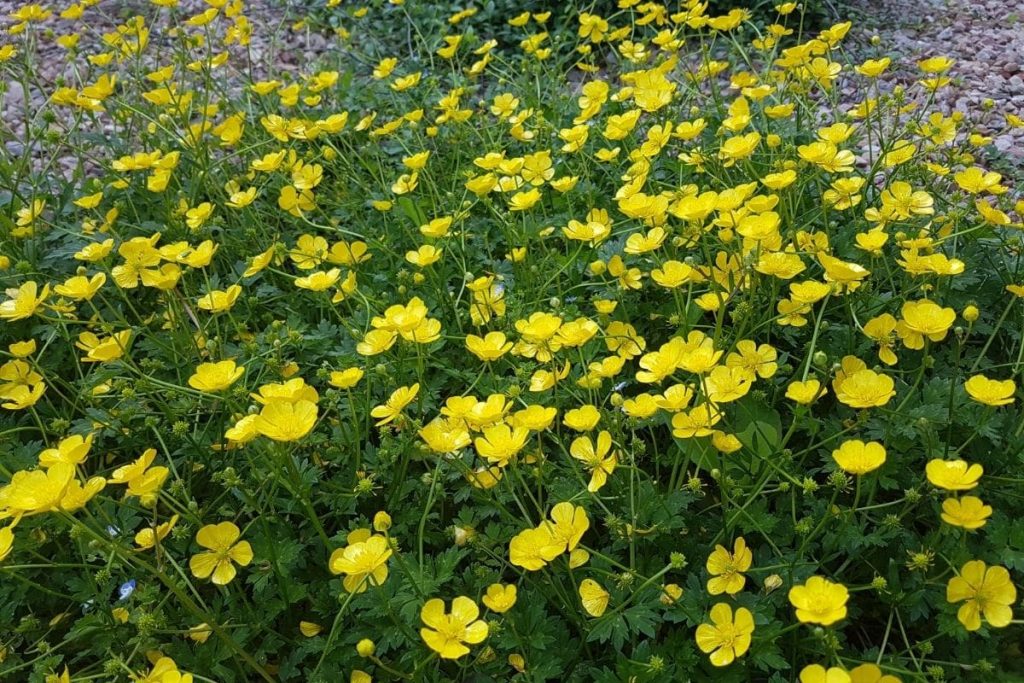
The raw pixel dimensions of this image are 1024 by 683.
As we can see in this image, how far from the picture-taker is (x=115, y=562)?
1.72 meters

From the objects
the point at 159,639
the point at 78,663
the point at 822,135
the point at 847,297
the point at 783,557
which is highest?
the point at 822,135

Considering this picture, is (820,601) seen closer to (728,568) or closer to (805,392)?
(728,568)

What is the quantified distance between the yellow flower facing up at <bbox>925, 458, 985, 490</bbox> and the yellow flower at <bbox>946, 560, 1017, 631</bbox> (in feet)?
0.51

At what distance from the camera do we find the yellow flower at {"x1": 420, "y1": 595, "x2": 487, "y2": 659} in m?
1.39

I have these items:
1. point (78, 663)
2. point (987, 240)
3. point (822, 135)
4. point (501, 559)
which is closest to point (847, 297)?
point (822, 135)

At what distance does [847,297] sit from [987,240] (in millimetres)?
843

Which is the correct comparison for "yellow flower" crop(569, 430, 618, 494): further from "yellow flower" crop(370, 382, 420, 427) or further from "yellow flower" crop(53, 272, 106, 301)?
"yellow flower" crop(53, 272, 106, 301)

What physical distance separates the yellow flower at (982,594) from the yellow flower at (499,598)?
79cm

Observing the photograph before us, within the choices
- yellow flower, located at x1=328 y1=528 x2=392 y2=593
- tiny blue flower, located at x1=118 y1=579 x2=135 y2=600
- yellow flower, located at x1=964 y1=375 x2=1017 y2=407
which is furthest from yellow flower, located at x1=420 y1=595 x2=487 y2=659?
yellow flower, located at x1=964 y1=375 x2=1017 y2=407

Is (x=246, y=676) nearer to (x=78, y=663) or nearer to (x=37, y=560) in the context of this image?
(x=78, y=663)

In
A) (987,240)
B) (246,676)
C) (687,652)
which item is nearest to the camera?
(687,652)

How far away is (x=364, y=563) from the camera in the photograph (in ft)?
4.75

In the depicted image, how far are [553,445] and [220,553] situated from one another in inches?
33.3

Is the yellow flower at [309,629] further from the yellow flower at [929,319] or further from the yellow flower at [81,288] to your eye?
the yellow flower at [929,319]
